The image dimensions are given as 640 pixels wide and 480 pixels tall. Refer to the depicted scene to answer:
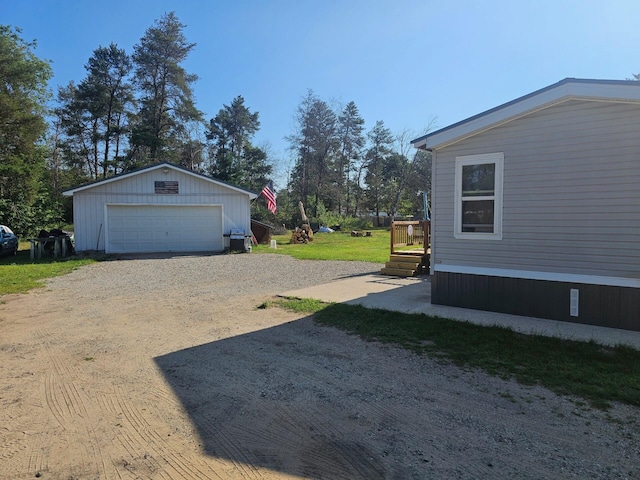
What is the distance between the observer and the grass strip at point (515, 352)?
393 centimetres

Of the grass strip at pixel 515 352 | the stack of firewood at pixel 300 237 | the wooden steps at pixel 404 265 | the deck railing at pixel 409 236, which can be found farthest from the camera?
the stack of firewood at pixel 300 237

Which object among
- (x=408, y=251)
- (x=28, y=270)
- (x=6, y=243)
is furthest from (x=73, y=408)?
(x=6, y=243)

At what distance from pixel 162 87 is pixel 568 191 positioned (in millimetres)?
36640

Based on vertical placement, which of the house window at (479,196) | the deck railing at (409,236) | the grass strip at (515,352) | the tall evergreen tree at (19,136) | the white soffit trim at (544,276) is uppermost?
the tall evergreen tree at (19,136)

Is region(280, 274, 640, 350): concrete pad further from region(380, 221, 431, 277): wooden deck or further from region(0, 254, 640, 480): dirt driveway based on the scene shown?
region(0, 254, 640, 480): dirt driveway

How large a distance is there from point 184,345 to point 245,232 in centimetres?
1439

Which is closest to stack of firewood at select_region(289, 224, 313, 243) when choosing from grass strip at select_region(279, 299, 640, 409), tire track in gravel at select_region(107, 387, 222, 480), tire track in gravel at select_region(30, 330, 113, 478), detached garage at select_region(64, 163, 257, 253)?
detached garage at select_region(64, 163, 257, 253)

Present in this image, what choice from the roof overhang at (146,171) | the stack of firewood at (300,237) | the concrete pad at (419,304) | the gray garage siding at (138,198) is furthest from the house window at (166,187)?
the concrete pad at (419,304)

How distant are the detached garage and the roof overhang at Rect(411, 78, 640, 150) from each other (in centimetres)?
1308

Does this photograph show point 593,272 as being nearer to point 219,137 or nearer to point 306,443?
point 306,443

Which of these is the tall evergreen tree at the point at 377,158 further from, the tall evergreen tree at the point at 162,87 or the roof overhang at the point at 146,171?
the roof overhang at the point at 146,171

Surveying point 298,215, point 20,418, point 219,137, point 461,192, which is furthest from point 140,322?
point 219,137

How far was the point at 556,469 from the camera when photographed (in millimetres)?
2605

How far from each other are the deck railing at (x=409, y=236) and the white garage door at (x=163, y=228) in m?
9.71
